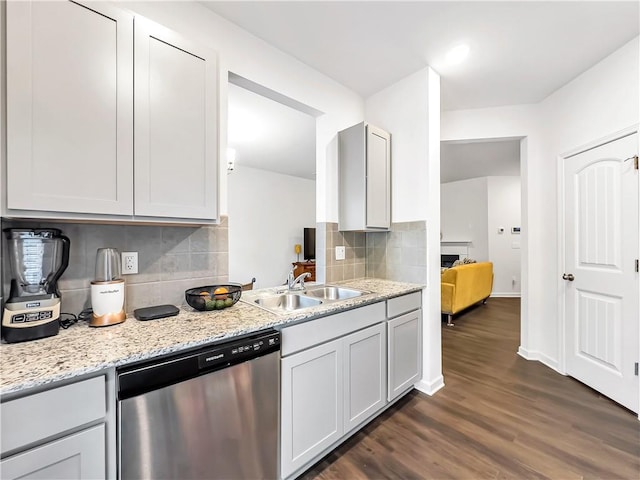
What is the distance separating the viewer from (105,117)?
1.17 meters

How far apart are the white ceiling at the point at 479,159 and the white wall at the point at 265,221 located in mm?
3211

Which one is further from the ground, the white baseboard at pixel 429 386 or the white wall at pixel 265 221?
the white wall at pixel 265 221

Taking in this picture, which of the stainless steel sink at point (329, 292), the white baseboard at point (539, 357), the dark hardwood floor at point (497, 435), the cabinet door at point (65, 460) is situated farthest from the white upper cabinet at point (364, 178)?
the white baseboard at point (539, 357)

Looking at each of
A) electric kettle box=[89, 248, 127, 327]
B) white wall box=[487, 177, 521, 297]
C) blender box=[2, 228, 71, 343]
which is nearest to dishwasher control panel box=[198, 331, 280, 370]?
electric kettle box=[89, 248, 127, 327]

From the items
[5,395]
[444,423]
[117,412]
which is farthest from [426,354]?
[5,395]

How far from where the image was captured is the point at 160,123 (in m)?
1.31

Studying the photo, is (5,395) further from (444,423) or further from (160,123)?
(444,423)

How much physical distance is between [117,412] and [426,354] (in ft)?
7.08

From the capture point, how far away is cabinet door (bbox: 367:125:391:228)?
238cm

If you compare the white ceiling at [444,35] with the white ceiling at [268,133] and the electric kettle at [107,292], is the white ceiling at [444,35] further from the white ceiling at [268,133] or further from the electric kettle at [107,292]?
the electric kettle at [107,292]

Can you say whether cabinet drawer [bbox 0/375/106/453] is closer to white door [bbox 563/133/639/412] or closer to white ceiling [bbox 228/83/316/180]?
white ceiling [bbox 228/83/316/180]

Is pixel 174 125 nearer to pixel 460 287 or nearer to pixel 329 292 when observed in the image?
pixel 329 292

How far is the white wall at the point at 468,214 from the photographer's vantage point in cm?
642

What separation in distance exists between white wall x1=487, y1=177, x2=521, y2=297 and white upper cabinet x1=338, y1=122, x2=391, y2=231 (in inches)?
195
